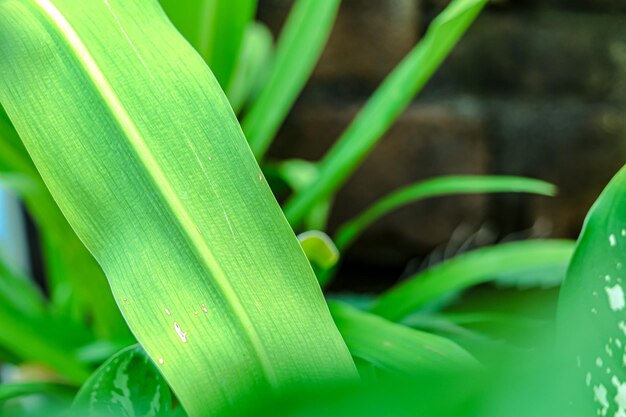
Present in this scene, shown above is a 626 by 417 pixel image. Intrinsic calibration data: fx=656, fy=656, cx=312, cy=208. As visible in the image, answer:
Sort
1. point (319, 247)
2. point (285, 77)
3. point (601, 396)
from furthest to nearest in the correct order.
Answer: point (285, 77), point (319, 247), point (601, 396)

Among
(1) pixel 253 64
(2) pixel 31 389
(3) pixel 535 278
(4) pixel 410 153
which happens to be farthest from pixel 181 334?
(4) pixel 410 153

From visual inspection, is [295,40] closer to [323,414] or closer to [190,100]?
[190,100]

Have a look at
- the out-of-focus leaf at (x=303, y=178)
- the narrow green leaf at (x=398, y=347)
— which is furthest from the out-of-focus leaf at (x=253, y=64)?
the narrow green leaf at (x=398, y=347)

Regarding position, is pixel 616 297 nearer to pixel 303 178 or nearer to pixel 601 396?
pixel 601 396

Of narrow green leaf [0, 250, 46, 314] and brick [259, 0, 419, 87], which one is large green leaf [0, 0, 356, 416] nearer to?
narrow green leaf [0, 250, 46, 314]

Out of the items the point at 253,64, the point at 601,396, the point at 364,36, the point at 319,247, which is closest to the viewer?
the point at 601,396

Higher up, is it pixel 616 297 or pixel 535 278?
pixel 616 297
